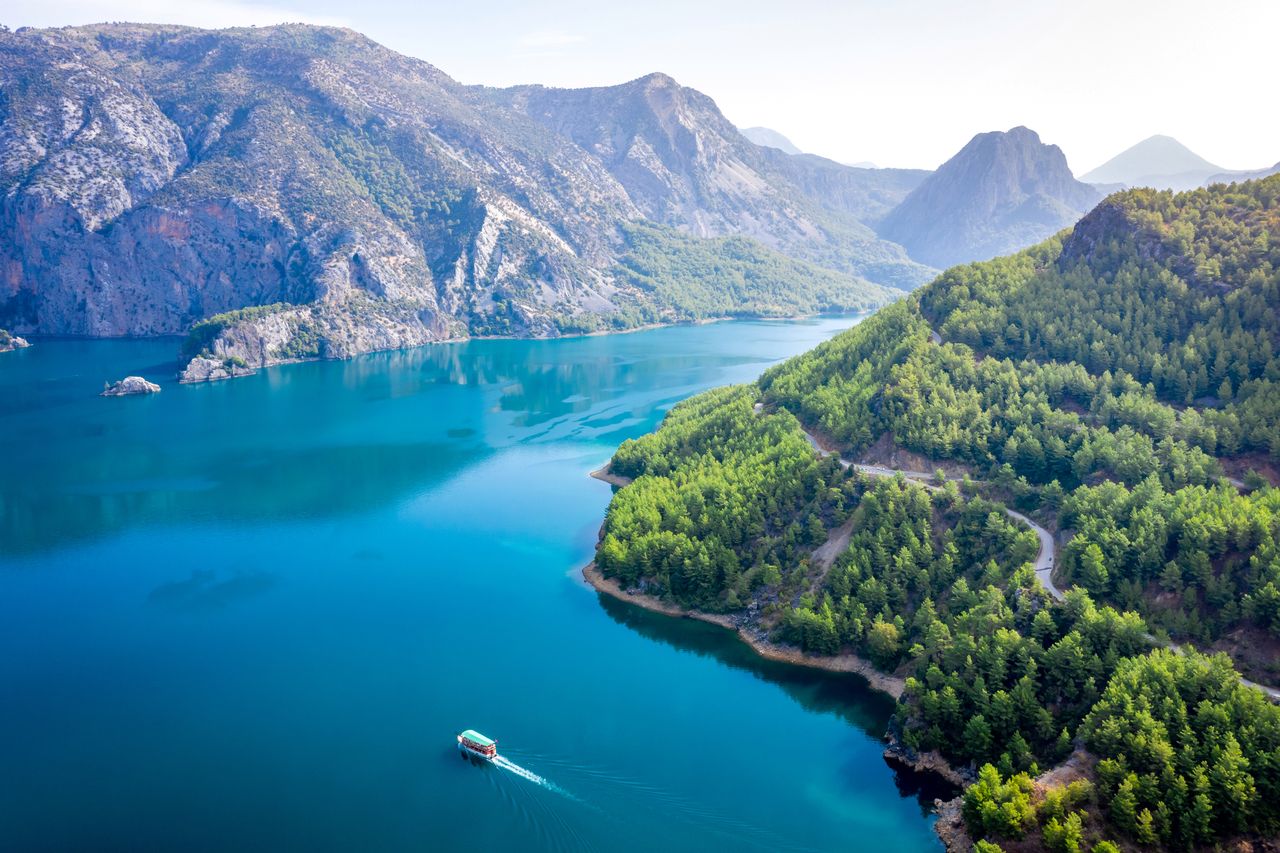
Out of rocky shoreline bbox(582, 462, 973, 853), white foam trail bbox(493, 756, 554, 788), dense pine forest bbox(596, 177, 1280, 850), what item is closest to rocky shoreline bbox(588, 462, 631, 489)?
dense pine forest bbox(596, 177, 1280, 850)

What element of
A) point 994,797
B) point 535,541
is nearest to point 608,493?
point 535,541

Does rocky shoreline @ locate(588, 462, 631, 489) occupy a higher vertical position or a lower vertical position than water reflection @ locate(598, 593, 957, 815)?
higher

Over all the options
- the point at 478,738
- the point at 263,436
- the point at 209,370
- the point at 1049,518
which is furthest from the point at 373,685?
the point at 209,370

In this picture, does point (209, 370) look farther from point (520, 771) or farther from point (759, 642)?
point (520, 771)

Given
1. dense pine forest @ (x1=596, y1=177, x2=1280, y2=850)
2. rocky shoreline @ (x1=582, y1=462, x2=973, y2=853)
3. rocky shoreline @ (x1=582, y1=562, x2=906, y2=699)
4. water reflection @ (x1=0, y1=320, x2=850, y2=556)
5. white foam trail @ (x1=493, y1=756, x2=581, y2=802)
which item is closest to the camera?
dense pine forest @ (x1=596, y1=177, x2=1280, y2=850)

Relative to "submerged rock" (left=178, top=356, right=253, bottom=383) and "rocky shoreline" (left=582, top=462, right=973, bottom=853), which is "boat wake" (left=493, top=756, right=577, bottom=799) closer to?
"rocky shoreline" (left=582, top=462, right=973, bottom=853)

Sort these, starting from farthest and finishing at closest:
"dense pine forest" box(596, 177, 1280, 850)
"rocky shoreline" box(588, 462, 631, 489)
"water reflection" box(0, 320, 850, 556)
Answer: "rocky shoreline" box(588, 462, 631, 489) → "water reflection" box(0, 320, 850, 556) → "dense pine forest" box(596, 177, 1280, 850)

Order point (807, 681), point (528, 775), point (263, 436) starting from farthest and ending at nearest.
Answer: point (263, 436)
point (807, 681)
point (528, 775)
